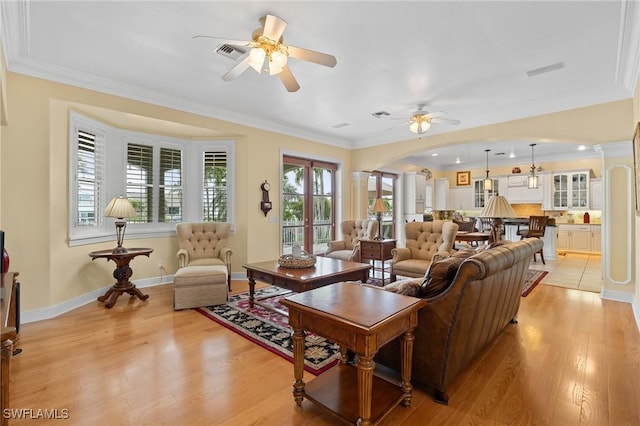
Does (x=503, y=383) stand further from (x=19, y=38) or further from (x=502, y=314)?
(x=19, y=38)

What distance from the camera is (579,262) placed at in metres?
6.84

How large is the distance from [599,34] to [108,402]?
4.76 meters

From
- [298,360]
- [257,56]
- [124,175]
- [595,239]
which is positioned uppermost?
[257,56]

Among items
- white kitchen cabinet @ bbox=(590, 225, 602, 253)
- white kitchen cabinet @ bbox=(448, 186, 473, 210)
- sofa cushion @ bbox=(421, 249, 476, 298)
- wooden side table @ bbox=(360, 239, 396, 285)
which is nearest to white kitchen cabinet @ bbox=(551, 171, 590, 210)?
white kitchen cabinet @ bbox=(590, 225, 602, 253)

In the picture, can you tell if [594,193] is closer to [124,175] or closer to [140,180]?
[140,180]

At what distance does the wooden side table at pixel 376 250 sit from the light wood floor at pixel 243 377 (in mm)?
2118

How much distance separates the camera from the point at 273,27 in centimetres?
238

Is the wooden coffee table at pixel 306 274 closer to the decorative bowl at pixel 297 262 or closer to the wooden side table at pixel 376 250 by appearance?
the decorative bowl at pixel 297 262

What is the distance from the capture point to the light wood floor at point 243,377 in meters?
1.82

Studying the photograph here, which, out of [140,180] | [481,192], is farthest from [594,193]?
[140,180]

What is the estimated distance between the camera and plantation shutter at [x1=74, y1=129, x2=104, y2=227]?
3.84 meters

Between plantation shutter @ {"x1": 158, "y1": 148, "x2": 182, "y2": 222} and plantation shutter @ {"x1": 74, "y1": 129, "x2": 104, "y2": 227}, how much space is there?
0.84 m

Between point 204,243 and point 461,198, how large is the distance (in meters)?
8.52

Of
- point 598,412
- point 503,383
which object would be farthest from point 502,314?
point 598,412
